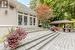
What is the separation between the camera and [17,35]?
10.9 metres

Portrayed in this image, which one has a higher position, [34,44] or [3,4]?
[3,4]

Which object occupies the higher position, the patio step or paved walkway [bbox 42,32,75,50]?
the patio step

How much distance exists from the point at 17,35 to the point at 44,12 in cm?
3344

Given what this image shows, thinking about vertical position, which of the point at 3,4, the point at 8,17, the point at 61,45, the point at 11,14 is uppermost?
the point at 3,4

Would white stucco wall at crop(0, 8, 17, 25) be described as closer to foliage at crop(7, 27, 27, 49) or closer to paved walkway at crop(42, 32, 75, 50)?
paved walkway at crop(42, 32, 75, 50)

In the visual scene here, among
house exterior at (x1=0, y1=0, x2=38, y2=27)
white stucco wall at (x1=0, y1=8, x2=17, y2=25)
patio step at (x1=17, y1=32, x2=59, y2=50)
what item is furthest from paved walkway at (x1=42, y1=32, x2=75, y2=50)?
house exterior at (x1=0, y1=0, x2=38, y2=27)

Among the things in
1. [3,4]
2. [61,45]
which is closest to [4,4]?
[3,4]

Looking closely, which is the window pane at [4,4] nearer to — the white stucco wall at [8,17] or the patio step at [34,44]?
the white stucco wall at [8,17]

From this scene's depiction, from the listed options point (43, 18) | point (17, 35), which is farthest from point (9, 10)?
point (43, 18)

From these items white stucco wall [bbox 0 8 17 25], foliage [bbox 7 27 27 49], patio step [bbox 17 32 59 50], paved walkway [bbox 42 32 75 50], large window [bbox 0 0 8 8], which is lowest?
paved walkway [bbox 42 32 75 50]

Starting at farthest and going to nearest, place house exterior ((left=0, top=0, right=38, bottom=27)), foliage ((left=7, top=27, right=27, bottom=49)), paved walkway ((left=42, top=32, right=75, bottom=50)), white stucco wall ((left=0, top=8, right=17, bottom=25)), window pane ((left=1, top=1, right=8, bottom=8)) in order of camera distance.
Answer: window pane ((left=1, top=1, right=8, bottom=8)) → house exterior ((left=0, top=0, right=38, bottom=27)) → white stucco wall ((left=0, top=8, right=17, bottom=25)) → paved walkway ((left=42, top=32, right=75, bottom=50)) → foliage ((left=7, top=27, right=27, bottom=49))

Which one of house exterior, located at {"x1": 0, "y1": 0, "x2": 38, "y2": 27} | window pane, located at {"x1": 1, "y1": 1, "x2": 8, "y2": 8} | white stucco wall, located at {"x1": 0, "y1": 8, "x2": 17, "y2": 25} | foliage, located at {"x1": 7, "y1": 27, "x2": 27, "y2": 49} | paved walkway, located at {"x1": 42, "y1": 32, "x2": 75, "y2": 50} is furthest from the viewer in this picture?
window pane, located at {"x1": 1, "y1": 1, "x2": 8, "y2": 8}

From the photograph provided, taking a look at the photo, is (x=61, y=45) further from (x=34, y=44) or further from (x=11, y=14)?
(x=11, y=14)

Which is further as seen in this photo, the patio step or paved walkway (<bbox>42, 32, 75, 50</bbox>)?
paved walkway (<bbox>42, 32, 75, 50</bbox>)
